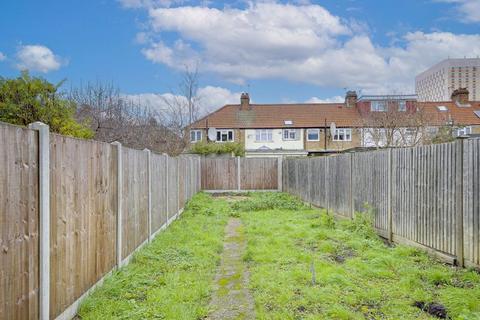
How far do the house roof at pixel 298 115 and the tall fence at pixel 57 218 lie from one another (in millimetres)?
31329

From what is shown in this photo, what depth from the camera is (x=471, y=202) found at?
5.65 meters

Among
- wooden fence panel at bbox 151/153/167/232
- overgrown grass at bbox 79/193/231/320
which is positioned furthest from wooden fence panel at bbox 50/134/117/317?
wooden fence panel at bbox 151/153/167/232

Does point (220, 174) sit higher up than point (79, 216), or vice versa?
point (79, 216)

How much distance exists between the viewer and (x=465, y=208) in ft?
19.0

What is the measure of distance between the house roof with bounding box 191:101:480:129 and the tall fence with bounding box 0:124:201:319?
1233 inches

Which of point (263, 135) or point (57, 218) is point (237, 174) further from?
point (57, 218)

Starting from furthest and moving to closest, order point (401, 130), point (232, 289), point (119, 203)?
point (401, 130) → point (119, 203) → point (232, 289)

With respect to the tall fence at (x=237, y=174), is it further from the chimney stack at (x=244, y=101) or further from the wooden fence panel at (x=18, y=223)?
the wooden fence panel at (x=18, y=223)

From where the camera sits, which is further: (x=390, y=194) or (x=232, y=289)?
(x=390, y=194)

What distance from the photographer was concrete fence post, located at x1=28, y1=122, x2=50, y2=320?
11.2 feet

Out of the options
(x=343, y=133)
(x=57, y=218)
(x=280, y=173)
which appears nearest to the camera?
(x=57, y=218)

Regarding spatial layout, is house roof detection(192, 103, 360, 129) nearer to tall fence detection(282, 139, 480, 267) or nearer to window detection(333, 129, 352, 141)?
window detection(333, 129, 352, 141)

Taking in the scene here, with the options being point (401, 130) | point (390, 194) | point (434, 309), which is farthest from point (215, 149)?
point (434, 309)

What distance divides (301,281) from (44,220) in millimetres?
3322
